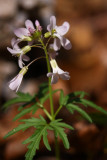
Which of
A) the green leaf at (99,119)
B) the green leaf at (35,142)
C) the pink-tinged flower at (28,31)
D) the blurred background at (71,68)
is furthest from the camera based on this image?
the blurred background at (71,68)

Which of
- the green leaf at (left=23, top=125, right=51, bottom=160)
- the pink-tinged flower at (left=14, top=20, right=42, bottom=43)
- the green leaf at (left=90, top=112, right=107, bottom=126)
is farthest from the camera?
the green leaf at (left=90, top=112, right=107, bottom=126)

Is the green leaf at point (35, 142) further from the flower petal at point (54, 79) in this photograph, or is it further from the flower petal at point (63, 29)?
the flower petal at point (63, 29)

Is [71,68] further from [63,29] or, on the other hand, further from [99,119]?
[63,29]

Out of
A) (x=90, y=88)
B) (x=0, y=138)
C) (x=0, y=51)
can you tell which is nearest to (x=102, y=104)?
(x=90, y=88)

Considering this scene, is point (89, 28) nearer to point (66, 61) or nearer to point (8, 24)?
point (66, 61)

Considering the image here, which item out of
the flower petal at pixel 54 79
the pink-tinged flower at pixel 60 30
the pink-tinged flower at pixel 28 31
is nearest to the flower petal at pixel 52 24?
the pink-tinged flower at pixel 60 30

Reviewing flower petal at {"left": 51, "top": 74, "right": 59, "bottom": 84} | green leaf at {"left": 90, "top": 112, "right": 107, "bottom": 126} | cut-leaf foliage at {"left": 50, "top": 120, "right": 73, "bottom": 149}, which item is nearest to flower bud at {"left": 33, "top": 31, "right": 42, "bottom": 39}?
flower petal at {"left": 51, "top": 74, "right": 59, "bottom": 84}

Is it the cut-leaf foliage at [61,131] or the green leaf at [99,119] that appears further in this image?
the green leaf at [99,119]

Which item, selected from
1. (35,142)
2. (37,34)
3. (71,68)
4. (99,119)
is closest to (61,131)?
(35,142)

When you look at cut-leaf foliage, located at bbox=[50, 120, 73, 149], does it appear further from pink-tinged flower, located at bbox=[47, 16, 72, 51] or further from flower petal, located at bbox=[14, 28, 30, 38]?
flower petal, located at bbox=[14, 28, 30, 38]
